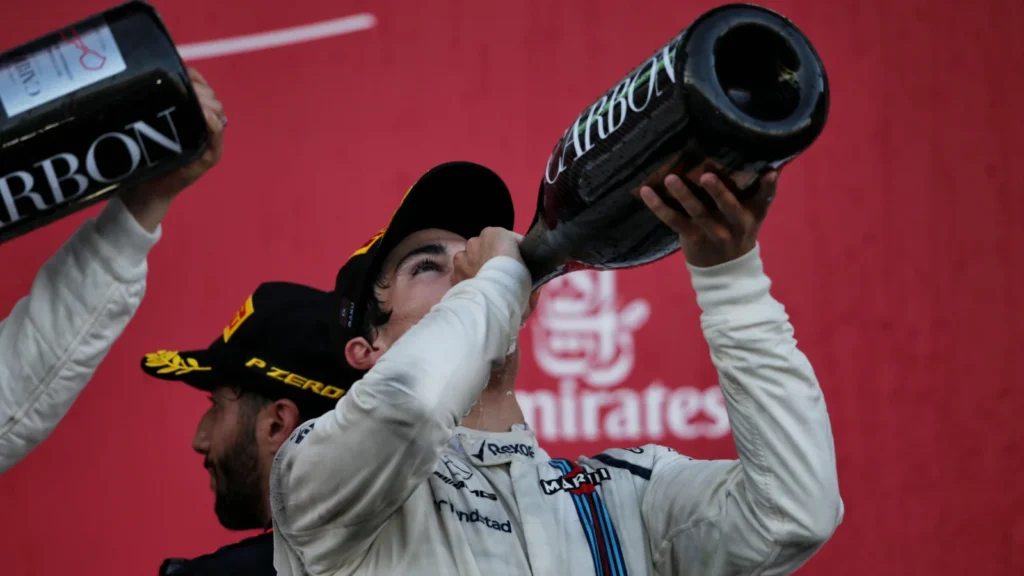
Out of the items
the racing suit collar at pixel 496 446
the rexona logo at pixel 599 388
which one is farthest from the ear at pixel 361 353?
the rexona logo at pixel 599 388

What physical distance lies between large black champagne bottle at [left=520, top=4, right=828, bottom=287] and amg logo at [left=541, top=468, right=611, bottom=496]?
23 centimetres

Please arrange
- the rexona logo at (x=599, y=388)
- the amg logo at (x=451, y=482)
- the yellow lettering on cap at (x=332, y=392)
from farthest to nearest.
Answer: the rexona logo at (x=599, y=388) → the yellow lettering on cap at (x=332, y=392) → the amg logo at (x=451, y=482)

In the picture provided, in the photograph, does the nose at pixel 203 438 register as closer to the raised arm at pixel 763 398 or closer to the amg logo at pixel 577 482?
the amg logo at pixel 577 482

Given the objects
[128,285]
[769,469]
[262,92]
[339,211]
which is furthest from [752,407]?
[262,92]

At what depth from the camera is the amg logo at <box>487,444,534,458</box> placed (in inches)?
34.9

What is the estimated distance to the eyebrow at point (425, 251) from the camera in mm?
980

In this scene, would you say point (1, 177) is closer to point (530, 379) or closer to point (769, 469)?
point (769, 469)

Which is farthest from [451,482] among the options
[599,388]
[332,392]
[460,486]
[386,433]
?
[599,388]

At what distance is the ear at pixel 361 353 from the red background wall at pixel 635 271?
0.60 meters

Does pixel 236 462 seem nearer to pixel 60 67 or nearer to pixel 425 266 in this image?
pixel 425 266

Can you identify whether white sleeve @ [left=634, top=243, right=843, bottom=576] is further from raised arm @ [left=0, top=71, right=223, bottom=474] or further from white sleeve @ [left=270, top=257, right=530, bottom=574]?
raised arm @ [left=0, top=71, right=223, bottom=474]

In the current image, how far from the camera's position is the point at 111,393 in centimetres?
166

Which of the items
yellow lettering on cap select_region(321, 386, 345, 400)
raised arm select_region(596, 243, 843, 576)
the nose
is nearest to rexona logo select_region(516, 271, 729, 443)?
yellow lettering on cap select_region(321, 386, 345, 400)

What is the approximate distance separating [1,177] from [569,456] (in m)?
1.01
